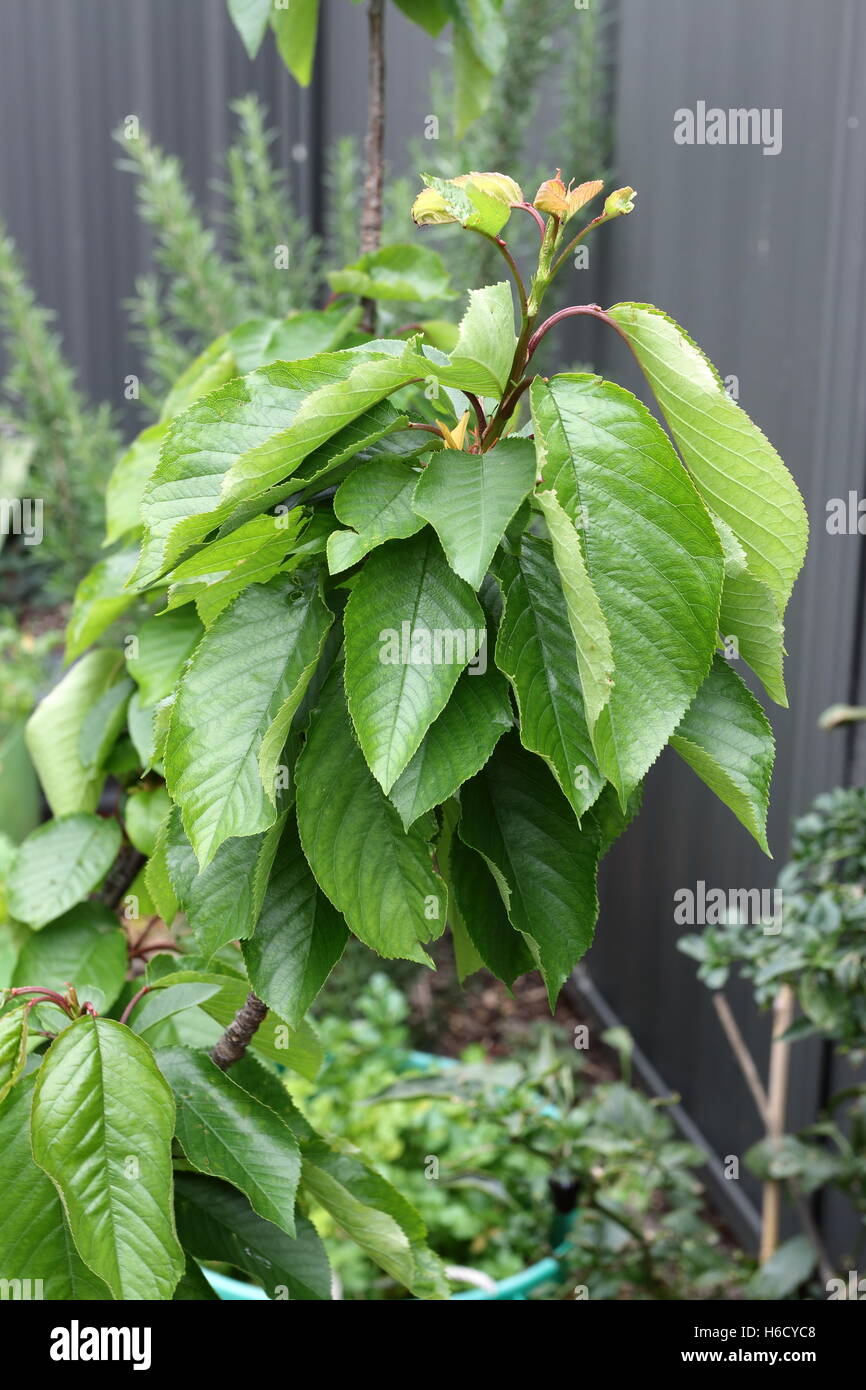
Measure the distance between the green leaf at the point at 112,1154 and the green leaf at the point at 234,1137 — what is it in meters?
0.07

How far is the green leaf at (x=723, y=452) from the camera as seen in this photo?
0.48 m

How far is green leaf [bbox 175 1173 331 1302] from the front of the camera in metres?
0.70

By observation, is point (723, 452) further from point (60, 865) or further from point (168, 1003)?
point (60, 865)

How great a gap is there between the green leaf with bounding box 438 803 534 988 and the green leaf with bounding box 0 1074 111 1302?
240 mm

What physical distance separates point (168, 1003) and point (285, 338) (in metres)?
0.54

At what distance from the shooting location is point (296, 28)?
107cm

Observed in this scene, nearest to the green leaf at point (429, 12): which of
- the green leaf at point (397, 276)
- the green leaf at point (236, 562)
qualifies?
the green leaf at point (397, 276)

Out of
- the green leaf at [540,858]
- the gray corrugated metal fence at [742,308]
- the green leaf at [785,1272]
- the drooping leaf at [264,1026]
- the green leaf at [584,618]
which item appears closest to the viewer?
the green leaf at [584,618]

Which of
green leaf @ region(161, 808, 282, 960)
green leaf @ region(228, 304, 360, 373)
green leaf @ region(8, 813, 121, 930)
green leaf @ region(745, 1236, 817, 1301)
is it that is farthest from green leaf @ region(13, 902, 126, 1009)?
green leaf @ region(745, 1236, 817, 1301)

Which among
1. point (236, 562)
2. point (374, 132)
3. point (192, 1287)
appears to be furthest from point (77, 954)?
point (374, 132)

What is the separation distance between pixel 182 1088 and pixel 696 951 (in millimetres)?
786

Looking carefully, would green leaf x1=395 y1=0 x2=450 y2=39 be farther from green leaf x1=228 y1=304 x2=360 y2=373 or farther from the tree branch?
the tree branch

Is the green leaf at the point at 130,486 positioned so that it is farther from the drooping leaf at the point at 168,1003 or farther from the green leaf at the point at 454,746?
the green leaf at the point at 454,746
